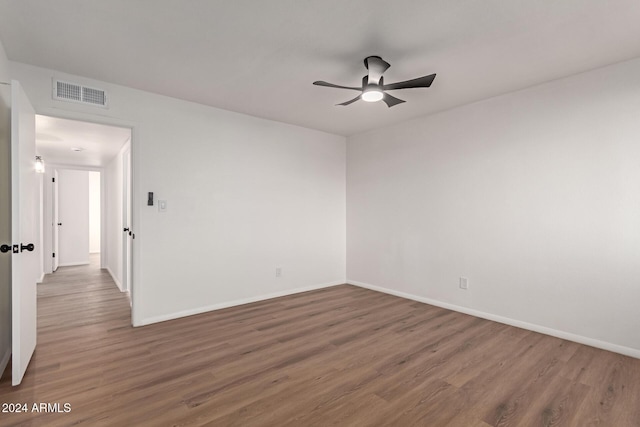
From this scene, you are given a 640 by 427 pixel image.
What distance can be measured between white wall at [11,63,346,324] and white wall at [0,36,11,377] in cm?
32

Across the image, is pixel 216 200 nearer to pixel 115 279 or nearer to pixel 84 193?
pixel 115 279

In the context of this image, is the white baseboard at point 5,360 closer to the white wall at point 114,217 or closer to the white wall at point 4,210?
the white wall at point 4,210

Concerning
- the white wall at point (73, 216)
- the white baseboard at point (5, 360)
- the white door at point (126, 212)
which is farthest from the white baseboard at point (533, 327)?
the white wall at point (73, 216)

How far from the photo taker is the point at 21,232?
224 centimetres

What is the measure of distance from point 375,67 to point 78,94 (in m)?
2.79

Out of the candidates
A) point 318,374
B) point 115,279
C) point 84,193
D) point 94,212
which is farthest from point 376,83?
point 94,212

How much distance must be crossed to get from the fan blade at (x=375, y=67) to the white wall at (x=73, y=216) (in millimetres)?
7769

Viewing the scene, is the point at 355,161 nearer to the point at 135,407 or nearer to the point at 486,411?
the point at 486,411

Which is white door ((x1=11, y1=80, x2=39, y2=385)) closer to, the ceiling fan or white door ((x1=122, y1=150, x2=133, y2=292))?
the ceiling fan

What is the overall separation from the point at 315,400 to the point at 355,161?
3876 mm

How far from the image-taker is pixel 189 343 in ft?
9.61

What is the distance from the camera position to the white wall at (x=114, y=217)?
5.32 metres

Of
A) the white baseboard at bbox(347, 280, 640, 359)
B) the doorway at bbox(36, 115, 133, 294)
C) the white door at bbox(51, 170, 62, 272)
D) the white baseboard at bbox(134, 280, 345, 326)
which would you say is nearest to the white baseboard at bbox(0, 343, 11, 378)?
the white baseboard at bbox(134, 280, 345, 326)

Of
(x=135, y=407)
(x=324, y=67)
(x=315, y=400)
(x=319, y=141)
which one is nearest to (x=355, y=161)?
(x=319, y=141)
